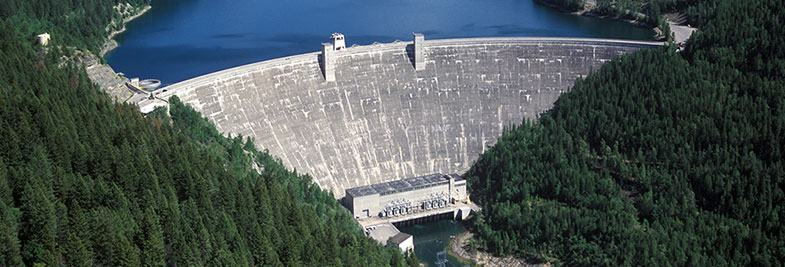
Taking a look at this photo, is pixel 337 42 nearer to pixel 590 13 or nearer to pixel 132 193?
pixel 132 193

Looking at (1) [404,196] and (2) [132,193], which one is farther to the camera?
(1) [404,196]

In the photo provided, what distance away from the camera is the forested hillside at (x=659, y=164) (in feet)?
239

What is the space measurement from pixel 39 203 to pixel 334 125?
4311 cm

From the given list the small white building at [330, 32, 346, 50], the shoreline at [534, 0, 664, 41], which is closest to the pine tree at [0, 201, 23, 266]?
the small white building at [330, 32, 346, 50]

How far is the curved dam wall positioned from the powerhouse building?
166 inches

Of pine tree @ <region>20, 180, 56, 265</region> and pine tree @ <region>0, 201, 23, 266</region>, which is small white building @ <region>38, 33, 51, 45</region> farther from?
pine tree @ <region>0, 201, 23, 266</region>

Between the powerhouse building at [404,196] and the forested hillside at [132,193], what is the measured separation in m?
3.90

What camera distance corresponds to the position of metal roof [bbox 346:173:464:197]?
8381cm

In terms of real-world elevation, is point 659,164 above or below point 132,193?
below

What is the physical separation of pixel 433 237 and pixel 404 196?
450cm

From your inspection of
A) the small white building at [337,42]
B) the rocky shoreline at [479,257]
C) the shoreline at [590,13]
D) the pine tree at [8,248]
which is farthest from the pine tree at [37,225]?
the shoreline at [590,13]

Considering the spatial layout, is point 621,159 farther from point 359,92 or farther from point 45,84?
point 45,84

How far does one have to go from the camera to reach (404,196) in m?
84.0

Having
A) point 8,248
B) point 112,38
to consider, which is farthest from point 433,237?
point 112,38
